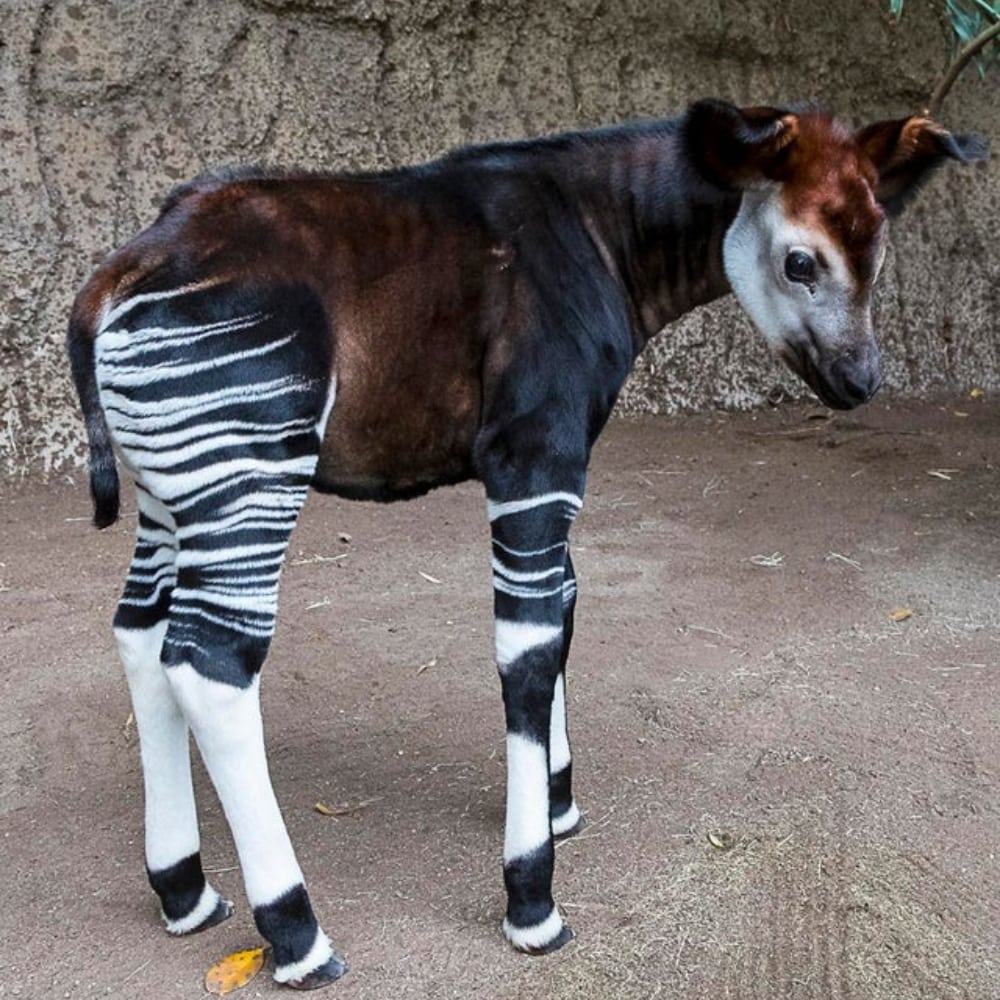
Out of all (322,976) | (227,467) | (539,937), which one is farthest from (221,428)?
(539,937)

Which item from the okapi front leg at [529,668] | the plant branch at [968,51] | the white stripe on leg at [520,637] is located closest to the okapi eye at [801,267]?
the okapi front leg at [529,668]

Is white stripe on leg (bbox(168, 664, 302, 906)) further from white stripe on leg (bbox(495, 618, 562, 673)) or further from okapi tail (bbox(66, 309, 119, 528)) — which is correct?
white stripe on leg (bbox(495, 618, 562, 673))

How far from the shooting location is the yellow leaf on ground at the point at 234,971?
2.32 m

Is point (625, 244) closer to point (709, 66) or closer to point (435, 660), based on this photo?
point (435, 660)

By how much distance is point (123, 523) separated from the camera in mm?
4941

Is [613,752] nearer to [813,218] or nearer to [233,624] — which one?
[233,624]

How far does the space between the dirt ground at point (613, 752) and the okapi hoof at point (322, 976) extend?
4cm

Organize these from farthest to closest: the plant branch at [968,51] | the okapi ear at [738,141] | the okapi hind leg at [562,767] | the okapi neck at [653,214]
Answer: the plant branch at [968,51] → the okapi hind leg at [562,767] → the okapi neck at [653,214] → the okapi ear at [738,141]

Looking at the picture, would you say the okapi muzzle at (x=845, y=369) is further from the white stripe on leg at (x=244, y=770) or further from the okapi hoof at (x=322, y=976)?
the okapi hoof at (x=322, y=976)

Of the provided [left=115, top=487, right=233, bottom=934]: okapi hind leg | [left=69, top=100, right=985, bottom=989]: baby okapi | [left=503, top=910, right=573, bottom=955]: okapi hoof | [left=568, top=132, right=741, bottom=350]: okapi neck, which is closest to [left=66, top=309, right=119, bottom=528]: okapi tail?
[left=69, top=100, right=985, bottom=989]: baby okapi

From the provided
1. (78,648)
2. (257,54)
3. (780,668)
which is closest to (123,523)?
(78,648)

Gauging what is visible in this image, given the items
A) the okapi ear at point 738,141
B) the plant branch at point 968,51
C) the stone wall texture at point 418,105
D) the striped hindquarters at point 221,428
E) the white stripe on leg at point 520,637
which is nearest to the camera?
the striped hindquarters at point 221,428

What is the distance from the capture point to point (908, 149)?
246cm

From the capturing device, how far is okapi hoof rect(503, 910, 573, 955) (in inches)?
94.0
